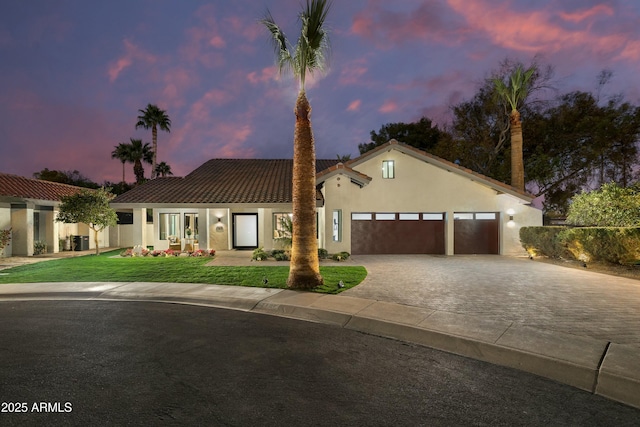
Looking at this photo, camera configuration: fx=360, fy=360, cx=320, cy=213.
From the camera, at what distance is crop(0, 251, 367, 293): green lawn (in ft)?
37.4

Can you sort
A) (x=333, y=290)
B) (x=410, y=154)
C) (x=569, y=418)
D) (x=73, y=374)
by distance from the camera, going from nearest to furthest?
1. (x=569, y=418)
2. (x=73, y=374)
3. (x=333, y=290)
4. (x=410, y=154)

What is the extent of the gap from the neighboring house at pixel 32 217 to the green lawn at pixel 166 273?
4165 millimetres

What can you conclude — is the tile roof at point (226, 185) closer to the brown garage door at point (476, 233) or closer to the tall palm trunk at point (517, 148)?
the brown garage door at point (476, 233)

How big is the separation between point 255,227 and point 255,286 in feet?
37.2

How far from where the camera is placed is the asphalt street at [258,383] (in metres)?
3.73

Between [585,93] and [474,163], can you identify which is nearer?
[585,93]

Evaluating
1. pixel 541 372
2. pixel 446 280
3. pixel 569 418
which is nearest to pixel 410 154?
pixel 446 280

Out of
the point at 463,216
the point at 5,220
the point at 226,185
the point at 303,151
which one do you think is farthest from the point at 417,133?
the point at 5,220

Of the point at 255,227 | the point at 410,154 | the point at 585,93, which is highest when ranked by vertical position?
Result: the point at 585,93

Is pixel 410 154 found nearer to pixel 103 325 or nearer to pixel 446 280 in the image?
pixel 446 280

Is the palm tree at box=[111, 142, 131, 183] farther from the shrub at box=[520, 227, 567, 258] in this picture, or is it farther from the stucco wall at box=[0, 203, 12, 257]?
the shrub at box=[520, 227, 567, 258]

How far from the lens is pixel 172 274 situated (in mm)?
12633

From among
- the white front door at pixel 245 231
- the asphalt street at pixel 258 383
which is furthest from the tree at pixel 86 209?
the asphalt street at pixel 258 383

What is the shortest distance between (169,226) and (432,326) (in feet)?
59.4
